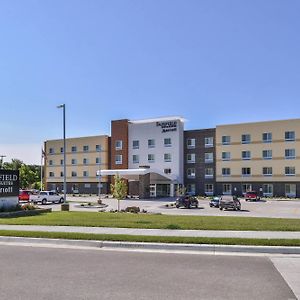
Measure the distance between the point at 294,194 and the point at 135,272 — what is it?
198ft

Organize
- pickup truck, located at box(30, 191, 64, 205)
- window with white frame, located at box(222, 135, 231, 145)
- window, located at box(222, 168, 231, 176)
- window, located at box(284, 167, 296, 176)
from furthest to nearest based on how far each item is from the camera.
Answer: window with white frame, located at box(222, 135, 231, 145) → window, located at box(222, 168, 231, 176) → window, located at box(284, 167, 296, 176) → pickup truck, located at box(30, 191, 64, 205)

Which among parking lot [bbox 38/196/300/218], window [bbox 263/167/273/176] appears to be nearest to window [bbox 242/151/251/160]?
window [bbox 263/167/273/176]

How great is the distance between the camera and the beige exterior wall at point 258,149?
66062mm

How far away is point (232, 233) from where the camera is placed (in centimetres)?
1598

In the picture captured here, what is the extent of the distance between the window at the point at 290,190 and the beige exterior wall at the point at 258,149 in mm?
946

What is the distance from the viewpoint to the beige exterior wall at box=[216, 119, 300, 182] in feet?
217

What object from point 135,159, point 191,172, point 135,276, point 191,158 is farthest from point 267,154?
point 135,276

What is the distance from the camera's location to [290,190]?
66.2m

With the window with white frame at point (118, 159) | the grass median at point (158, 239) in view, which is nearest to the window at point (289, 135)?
the window with white frame at point (118, 159)

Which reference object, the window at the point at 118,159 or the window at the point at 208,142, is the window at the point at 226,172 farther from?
the window at the point at 118,159

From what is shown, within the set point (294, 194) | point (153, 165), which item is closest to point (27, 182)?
point (153, 165)

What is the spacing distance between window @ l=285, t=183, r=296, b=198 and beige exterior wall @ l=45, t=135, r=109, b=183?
33891 millimetres

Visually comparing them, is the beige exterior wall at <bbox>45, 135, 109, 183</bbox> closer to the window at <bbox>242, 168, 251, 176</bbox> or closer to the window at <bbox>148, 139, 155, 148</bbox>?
the window at <bbox>148, 139, 155, 148</bbox>

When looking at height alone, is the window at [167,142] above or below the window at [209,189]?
above
